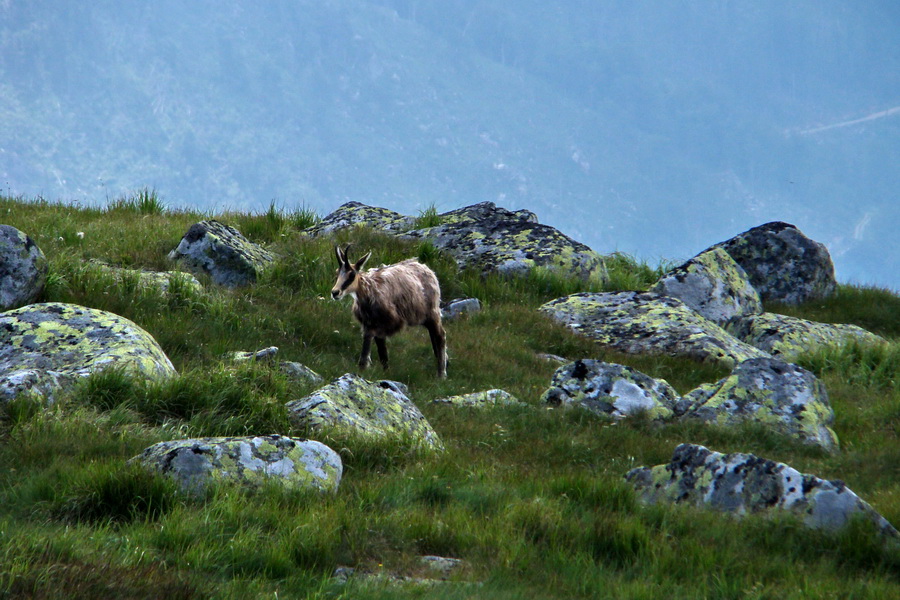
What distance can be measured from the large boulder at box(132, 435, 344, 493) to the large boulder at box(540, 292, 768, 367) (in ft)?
31.2

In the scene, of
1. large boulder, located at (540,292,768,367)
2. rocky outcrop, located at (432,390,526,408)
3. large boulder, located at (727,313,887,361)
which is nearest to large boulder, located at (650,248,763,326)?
large boulder, located at (727,313,887,361)

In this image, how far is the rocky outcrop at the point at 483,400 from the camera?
1055cm

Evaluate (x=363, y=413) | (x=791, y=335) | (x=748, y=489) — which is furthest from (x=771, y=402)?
(x=791, y=335)

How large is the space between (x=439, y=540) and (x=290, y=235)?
14.3 metres

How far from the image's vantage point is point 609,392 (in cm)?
1082

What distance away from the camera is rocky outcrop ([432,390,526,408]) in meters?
10.5

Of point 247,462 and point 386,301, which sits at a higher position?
Result: point 386,301

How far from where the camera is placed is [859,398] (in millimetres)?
12555

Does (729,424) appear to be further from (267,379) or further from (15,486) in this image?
(15,486)

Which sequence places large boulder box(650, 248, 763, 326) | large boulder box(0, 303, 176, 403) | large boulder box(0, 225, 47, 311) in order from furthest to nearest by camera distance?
large boulder box(650, 248, 763, 326), large boulder box(0, 225, 47, 311), large boulder box(0, 303, 176, 403)

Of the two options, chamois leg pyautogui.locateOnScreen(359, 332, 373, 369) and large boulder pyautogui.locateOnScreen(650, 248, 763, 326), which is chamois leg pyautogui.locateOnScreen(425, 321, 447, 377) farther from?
large boulder pyautogui.locateOnScreen(650, 248, 763, 326)

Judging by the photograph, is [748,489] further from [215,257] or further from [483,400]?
[215,257]

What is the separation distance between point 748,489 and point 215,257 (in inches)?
452

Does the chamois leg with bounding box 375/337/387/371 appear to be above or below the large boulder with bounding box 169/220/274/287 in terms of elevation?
below
